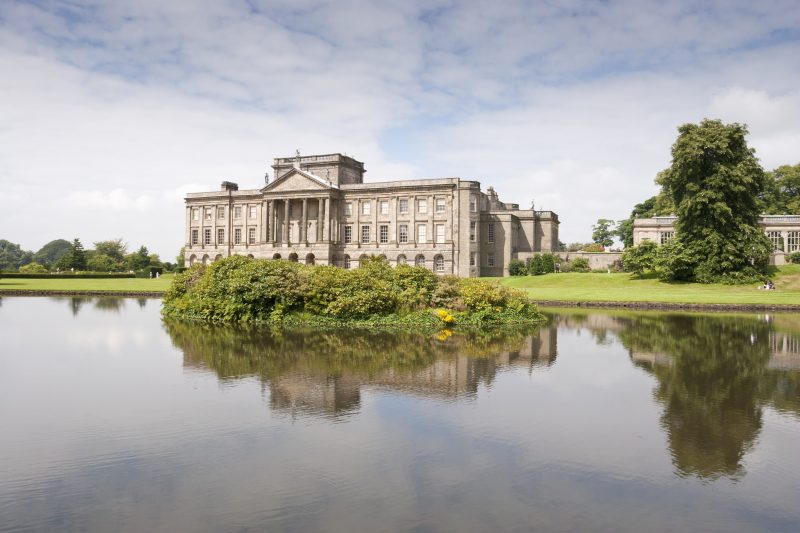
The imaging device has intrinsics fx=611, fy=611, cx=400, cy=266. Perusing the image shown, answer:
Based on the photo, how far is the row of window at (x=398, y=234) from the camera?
222 feet

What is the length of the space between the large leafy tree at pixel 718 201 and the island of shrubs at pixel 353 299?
92.3 ft

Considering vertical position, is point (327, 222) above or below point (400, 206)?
below

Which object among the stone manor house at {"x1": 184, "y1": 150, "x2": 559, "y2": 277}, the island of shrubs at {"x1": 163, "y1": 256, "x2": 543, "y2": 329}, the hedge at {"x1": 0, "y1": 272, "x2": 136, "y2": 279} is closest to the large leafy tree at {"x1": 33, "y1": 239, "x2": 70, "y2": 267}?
the hedge at {"x1": 0, "y1": 272, "x2": 136, "y2": 279}

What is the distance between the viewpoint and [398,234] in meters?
69.6

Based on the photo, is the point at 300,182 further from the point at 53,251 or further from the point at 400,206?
the point at 53,251

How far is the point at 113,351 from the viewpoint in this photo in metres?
19.3

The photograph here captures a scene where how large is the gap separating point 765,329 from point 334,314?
1868 cm

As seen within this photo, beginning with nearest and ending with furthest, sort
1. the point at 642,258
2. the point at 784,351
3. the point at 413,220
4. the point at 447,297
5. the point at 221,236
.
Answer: the point at 784,351 → the point at 447,297 → the point at 642,258 → the point at 413,220 → the point at 221,236

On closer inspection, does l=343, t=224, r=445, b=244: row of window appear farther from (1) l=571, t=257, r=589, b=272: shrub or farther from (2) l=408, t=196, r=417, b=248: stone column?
(1) l=571, t=257, r=589, b=272: shrub

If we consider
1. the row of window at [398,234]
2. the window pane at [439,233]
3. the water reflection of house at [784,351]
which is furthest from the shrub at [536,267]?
the water reflection of house at [784,351]

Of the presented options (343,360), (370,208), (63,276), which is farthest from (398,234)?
(343,360)

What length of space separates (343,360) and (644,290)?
3703cm

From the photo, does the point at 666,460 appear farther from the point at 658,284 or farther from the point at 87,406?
the point at 658,284

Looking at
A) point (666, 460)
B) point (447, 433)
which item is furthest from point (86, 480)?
point (666, 460)
